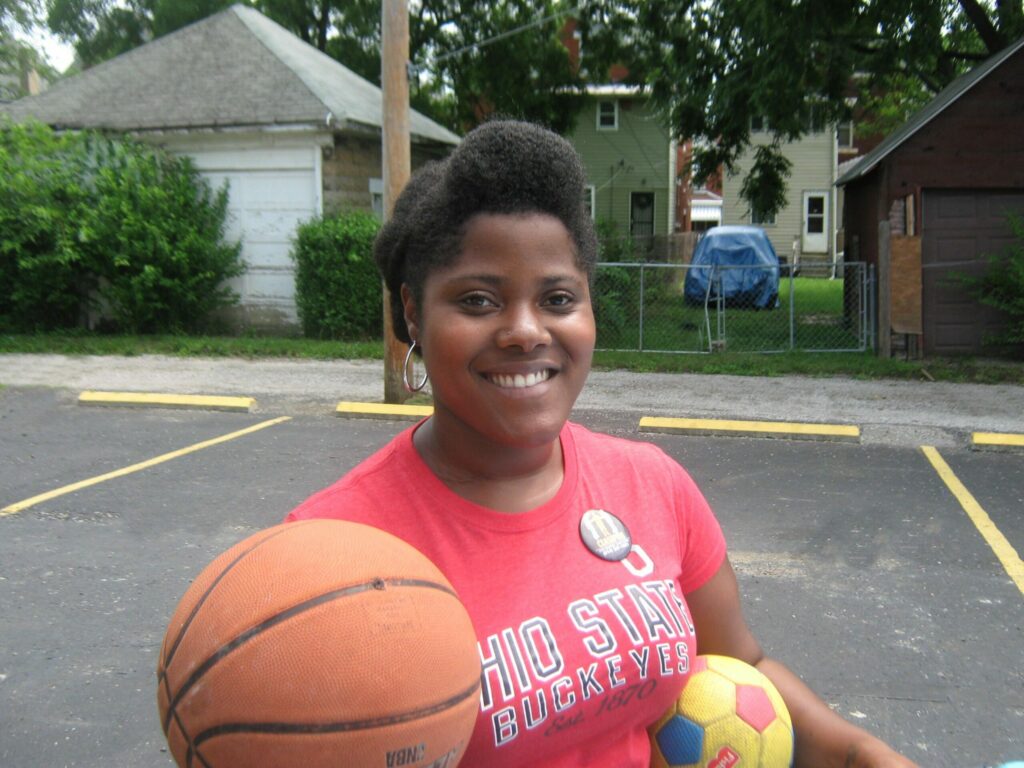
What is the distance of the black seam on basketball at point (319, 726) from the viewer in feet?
4.45

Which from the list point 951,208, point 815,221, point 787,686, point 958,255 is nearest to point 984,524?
point 787,686

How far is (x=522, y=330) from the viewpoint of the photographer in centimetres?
172

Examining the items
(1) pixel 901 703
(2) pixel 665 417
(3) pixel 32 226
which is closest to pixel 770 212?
(2) pixel 665 417

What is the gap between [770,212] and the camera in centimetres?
1928

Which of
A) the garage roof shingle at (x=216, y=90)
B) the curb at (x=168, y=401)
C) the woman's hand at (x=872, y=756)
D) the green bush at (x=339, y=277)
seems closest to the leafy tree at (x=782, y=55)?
the garage roof shingle at (x=216, y=90)

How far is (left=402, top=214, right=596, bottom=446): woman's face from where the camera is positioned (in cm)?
172

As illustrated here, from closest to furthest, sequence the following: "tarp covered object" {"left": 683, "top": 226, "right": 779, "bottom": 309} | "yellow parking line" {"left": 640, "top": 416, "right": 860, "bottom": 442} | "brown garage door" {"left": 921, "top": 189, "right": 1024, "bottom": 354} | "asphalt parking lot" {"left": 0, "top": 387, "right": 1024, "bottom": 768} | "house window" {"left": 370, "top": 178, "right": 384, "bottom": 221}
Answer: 1. "asphalt parking lot" {"left": 0, "top": 387, "right": 1024, "bottom": 768}
2. "yellow parking line" {"left": 640, "top": 416, "right": 860, "bottom": 442}
3. "brown garage door" {"left": 921, "top": 189, "right": 1024, "bottom": 354}
4. "house window" {"left": 370, "top": 178, "right": 384, "bottom": 221}
5. "tarp covered object" {"left": 683, "top": 226, "right": 779, "bottom": 309}

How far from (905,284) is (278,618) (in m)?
12.8

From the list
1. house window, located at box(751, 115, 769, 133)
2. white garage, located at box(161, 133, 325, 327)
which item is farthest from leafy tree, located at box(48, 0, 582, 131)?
white garage, located at box(161, 133, 325, 327)

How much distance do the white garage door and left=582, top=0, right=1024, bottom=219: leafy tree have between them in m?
6.43

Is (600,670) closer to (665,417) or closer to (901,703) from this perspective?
(901,703)

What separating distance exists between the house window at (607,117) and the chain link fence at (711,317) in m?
12.4

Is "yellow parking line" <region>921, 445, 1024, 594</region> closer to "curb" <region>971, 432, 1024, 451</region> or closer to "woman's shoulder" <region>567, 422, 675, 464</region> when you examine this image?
"curb" <region>971, 432, 1024, 451</region>

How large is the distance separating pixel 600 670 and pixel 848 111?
17577 mm
